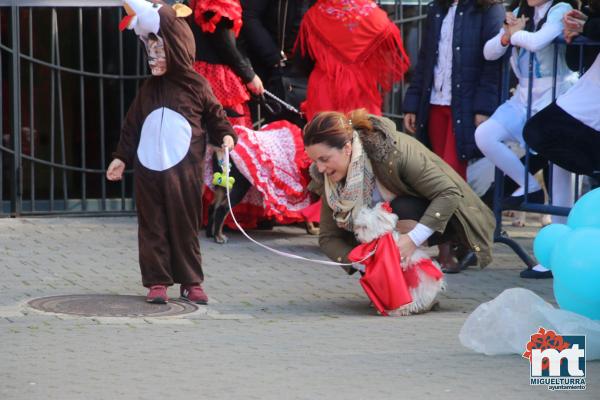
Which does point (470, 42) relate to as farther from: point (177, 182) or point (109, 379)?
point (109, 379)

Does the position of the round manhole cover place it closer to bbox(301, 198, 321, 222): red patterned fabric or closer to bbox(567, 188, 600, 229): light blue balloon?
bbox(567, 188, 600, 229): light blue balloon

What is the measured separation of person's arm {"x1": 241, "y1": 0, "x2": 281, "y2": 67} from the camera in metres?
9.38

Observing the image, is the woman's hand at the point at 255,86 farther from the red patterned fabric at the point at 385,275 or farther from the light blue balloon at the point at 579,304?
the light blue balloon at the point at 579,304

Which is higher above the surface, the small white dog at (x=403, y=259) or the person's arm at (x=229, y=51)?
the person's arm at (x=229, y=51)

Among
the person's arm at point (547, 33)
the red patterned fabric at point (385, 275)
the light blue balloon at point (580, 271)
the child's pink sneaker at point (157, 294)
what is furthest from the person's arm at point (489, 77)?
the light blue balloon at point (580, 271)

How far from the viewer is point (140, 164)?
6902 millimetres

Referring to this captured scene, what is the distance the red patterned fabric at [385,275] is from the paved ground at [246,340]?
4.4 inches

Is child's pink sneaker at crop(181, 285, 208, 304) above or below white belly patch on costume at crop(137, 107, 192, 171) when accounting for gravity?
Answer: below

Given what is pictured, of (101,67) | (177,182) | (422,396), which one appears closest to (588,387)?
(422,396)

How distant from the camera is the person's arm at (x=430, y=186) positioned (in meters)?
6.81

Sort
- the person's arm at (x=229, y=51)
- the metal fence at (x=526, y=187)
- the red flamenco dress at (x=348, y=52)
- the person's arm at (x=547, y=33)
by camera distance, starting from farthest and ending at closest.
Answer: the red flamenco dress at (x=348, y=52), the person's arm at (x=229, y=51), the person's arm at (x=547, y=33), the metal fence at (x=526, y=187)

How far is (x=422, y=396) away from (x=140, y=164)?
8.14 ft

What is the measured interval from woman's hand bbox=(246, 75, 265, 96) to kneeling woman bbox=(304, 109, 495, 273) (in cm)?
230

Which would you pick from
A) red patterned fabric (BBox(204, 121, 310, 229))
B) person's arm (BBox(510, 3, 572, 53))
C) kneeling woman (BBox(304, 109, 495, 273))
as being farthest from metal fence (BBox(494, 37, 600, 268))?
red patterned fabric (BBox(204, 121, 310, 229))
